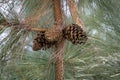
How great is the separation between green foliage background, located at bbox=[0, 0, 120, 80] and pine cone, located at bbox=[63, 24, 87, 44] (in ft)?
0.30

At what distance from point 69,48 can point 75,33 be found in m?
0.32

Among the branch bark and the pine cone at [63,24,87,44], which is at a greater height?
the branch bark

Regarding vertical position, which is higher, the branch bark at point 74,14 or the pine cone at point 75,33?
the branch bark at point 74,14

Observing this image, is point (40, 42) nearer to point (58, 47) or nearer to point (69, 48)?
point (58, 47)

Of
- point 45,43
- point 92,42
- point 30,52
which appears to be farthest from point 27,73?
point 45,43

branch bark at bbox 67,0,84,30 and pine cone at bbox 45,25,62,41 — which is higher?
branch bark at bbox 67,0,84,30

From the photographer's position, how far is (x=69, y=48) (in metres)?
1.29

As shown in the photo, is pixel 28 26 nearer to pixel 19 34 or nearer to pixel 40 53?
pixel 19 34

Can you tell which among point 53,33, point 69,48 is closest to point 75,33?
point 53,33

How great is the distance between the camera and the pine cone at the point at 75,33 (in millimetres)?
960

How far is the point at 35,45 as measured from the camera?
1013mm

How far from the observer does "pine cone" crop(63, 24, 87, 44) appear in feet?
3.15

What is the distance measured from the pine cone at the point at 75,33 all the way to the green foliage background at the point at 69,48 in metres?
0.09

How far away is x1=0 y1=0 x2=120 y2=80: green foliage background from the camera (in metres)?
0.93
